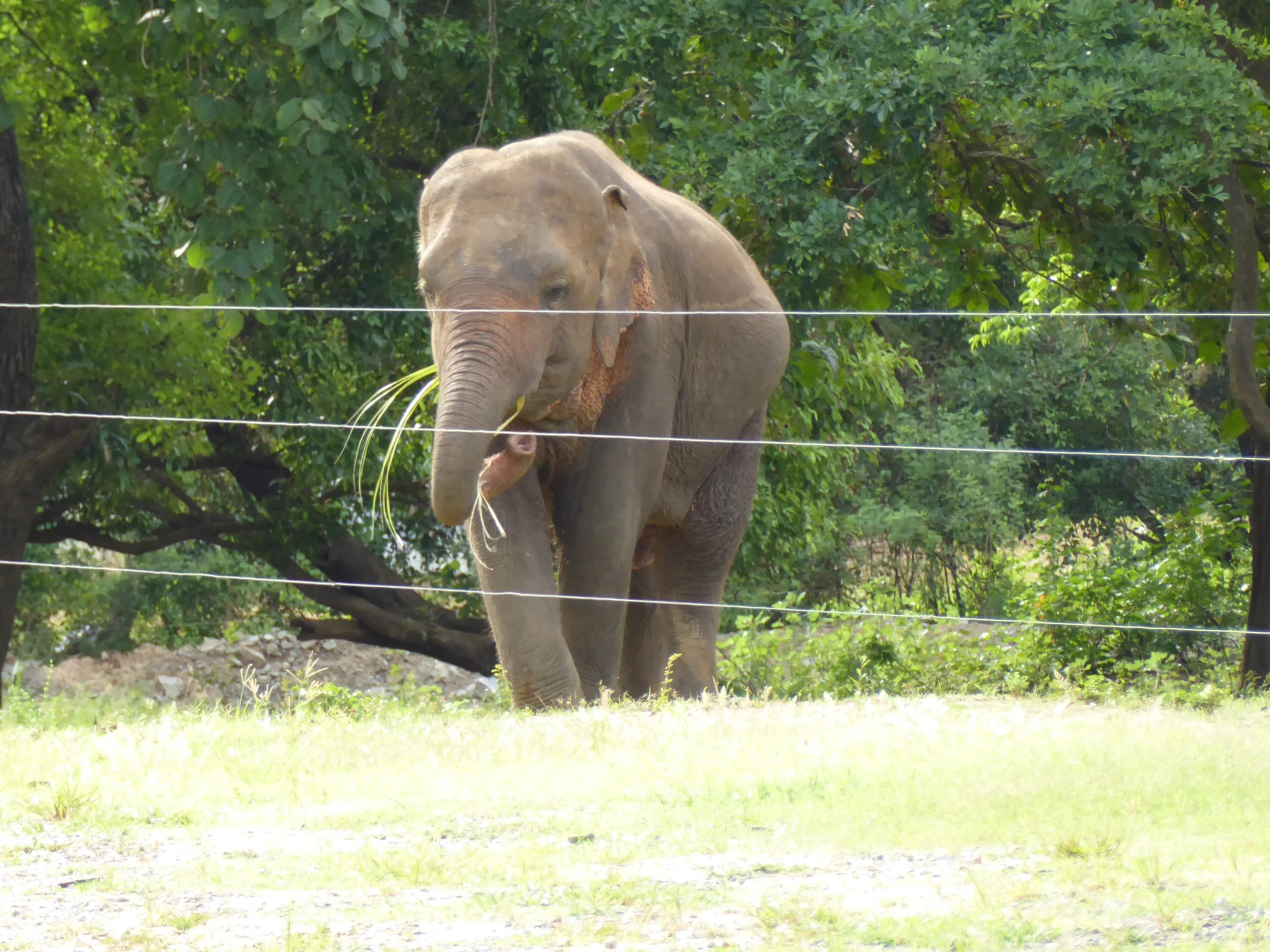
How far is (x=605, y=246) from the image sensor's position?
24.4 feet

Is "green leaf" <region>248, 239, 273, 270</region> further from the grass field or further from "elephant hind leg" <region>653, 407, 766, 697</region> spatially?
the grass field

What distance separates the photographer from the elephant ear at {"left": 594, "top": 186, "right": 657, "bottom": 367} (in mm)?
7434

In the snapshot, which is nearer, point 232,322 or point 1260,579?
point 232,322

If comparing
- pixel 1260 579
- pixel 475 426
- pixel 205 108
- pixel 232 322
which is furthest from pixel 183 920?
pixel 1260 579

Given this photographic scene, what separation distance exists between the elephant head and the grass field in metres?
1.27

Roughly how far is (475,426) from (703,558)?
9.25ft

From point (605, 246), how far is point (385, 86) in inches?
210

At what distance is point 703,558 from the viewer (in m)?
9.15

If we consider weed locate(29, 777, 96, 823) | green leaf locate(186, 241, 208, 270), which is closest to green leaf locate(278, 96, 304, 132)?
green leaf locate(186, 241, 208, 270)

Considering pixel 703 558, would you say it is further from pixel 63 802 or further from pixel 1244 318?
pixel 63 802

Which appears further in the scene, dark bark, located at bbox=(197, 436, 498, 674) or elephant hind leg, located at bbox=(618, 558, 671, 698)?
dark bark, located at bbox=(197, 436, 498, 674)

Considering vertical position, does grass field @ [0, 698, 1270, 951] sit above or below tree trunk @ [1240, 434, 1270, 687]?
above

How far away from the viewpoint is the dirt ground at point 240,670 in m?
16.1

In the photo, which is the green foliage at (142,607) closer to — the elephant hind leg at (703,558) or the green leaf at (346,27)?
the elephant hind leg at (703,558)
